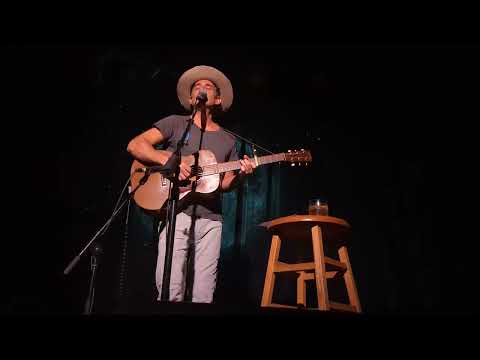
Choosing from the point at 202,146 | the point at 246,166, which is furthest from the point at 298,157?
the point at 202,146

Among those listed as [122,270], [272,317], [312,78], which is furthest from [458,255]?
[122,270]

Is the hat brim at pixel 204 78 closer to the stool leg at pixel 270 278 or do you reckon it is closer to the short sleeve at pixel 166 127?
the short sleeve at pixel 166 127

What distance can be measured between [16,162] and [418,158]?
341 cm

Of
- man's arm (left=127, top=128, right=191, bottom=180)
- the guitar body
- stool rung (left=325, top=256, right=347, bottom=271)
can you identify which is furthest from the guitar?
stool rung (left=325, top=256, right=347, bottom=271)

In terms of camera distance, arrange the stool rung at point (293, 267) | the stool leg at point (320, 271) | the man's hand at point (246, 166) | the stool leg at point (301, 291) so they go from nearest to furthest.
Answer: the stool leg at point (320, 271) → the stool rung at point (293, 267) → the man's hand at point (246, 166) → the stool leg at point (301, 291)

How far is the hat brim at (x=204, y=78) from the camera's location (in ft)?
11.1

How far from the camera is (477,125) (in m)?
3.50

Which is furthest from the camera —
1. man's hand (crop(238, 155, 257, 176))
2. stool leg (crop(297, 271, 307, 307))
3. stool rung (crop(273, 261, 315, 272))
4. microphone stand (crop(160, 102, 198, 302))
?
stool leg (crop(297, 271, 307, 307))

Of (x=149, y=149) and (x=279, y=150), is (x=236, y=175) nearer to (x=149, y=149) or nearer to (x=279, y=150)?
(x=149, y=149)

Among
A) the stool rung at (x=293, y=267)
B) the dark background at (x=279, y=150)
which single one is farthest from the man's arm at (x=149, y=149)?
the stool rung at (x=293, y=267)

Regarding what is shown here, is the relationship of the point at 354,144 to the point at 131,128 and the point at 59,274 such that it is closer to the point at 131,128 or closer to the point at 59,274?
the point at 131,128

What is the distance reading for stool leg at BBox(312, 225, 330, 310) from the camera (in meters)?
2.58

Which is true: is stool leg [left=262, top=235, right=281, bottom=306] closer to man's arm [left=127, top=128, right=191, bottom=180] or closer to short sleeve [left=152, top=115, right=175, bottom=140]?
man's arm [left=127, top=128, right=191, bottom=180]

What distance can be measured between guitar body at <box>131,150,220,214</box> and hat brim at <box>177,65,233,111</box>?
764 mm
